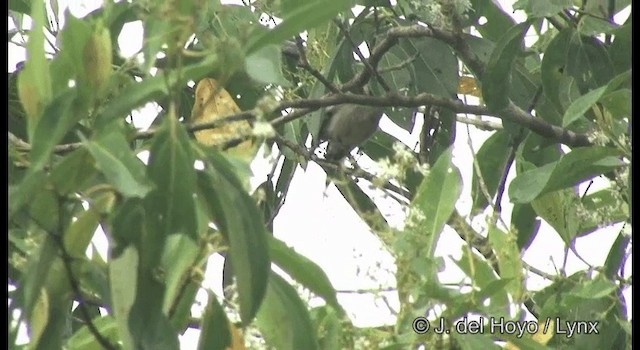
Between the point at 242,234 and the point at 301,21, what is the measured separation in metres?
0.23

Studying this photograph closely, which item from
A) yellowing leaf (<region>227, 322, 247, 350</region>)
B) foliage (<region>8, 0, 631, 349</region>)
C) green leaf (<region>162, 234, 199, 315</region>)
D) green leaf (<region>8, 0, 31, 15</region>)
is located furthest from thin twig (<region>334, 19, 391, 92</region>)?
green leaf (<region>162, 234, 199, 315</region>)

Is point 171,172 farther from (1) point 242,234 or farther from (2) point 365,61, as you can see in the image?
(2) point 365,61

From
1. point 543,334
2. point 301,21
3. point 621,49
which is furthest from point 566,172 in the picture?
point 301,21

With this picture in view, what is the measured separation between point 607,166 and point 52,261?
79cm

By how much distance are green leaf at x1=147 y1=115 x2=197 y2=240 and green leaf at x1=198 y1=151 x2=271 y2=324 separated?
0.04 meters

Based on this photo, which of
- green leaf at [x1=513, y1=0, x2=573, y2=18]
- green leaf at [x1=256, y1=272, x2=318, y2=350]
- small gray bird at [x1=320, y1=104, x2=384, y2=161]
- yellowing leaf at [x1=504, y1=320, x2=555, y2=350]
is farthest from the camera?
small gray bird at [x1=320, y1=104, x2=384, y2=161]

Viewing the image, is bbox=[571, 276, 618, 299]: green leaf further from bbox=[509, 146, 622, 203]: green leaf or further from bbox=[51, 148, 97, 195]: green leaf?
bbox=[51, 148, 97, 195]: green leaf

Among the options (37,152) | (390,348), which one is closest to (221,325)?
(390,348)

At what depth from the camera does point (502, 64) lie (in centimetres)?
201

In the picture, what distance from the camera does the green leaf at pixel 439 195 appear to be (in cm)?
158

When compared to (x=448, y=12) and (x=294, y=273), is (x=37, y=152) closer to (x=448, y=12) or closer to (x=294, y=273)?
(x=294, y=273)

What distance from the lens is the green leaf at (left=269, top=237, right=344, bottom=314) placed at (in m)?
1.37

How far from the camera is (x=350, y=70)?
224 centimetres

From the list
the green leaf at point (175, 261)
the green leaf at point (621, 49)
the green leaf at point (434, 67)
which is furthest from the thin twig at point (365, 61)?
the green leaf at point (175, 261)
